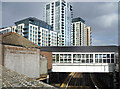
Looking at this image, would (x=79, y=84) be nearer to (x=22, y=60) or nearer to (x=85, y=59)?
(x=85, y=59)

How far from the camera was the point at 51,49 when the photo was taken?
16.4 meters

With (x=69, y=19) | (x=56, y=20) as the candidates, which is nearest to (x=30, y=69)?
(x=56, y=20)

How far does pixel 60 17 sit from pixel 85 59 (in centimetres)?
3928

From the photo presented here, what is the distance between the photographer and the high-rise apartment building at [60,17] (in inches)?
2064

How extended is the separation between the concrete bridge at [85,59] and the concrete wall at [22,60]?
6446mm

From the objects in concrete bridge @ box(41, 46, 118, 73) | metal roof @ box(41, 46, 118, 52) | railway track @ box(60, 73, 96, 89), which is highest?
metal roof @ box(41, 46, 118, 52)

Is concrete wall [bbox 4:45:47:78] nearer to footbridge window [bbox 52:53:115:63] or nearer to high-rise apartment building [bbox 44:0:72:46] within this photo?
footbridge window [bbox 52:53:115:63]

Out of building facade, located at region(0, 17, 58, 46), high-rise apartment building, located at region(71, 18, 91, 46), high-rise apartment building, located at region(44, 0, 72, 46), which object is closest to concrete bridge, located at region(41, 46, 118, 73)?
building facade, located at region(0, 17, 58, 46)

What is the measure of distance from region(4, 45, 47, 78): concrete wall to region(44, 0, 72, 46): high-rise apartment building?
42497 mm

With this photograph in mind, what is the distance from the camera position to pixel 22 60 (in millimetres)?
7473

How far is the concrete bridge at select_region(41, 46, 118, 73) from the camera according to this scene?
49.2 feet

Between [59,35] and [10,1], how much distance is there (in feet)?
156

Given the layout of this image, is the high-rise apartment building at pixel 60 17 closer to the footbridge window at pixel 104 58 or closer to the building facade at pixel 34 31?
the building facade at pixel 34 31

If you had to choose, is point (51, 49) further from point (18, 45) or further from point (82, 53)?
point (18, 45)
